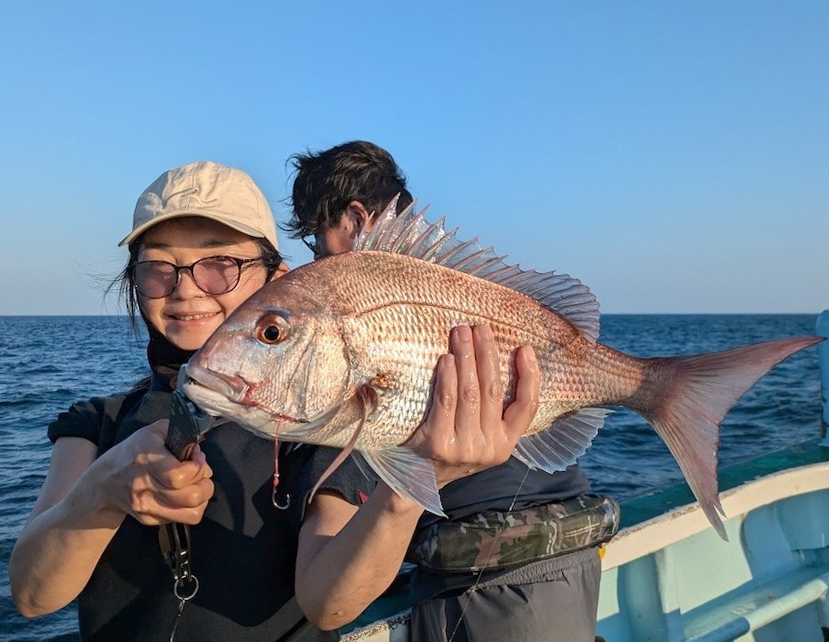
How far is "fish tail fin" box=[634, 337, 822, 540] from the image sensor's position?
77.1 inches

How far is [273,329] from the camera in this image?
5.52 feet

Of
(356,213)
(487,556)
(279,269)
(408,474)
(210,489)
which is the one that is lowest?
(487,556)

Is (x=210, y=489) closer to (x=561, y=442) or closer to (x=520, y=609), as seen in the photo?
(x=561, y=442)

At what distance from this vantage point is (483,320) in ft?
6.30

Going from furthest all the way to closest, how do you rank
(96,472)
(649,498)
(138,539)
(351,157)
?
(649,498) < (351,157) < (138,539) < (96,472)

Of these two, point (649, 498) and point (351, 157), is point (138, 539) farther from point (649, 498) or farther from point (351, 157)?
point (649, 498)

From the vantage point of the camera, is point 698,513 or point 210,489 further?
point 698,513

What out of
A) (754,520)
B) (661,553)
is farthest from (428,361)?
(754,520)

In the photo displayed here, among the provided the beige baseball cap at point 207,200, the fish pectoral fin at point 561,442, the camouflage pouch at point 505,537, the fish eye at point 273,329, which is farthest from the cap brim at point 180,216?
the camouflage pouch at point 505,537

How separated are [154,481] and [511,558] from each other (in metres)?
1.58

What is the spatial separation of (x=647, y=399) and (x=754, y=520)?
2.95 metres

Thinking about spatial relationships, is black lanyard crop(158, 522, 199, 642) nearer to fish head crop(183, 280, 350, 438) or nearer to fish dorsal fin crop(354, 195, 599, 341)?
fish head crop(183, 280, 350, 438)

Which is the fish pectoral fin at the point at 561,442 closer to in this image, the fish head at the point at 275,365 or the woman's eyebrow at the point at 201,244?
the fish head at the point at 275,365

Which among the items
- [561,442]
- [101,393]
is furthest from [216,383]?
[101,393]
